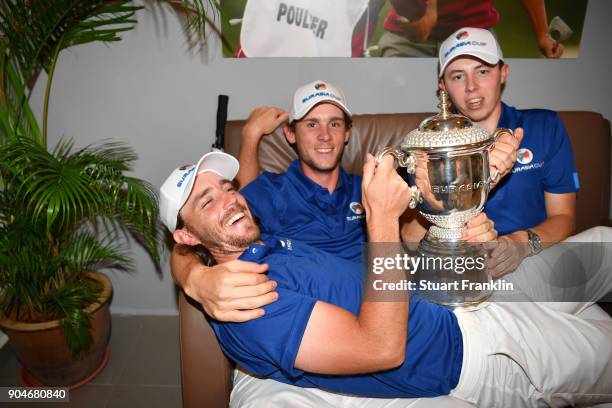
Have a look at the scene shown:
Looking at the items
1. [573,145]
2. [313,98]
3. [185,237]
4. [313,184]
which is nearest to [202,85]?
[313,98]

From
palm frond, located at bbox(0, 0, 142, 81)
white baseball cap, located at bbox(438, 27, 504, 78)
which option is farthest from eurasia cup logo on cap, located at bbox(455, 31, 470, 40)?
palm frond, located at bbox(0, 0, 142, 81)

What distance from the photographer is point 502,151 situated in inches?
53.7

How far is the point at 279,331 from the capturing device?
1.10 metres

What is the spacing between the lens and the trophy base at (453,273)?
51.4 inches

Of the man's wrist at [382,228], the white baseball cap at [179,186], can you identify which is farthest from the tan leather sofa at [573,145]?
the man's wrist at [382,228]

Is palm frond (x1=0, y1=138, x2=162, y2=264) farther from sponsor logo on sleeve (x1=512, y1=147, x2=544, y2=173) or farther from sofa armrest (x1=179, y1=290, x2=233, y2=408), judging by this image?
sponsor logo on sleeve (x1=512, y1=147, x2=544, y2=173)

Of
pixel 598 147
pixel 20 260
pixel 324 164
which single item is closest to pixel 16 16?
pixel 20 260

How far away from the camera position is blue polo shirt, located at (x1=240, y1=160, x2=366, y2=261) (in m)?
1.78

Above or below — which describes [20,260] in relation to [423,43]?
below

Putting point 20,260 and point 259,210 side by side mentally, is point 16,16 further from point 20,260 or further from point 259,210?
point 259,210

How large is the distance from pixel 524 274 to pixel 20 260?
176cm

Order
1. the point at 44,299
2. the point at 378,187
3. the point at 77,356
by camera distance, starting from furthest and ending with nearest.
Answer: the point at 77,356
the point at 44,299
the point at 378,187

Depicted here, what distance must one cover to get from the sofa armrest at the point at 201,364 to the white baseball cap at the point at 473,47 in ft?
4.00

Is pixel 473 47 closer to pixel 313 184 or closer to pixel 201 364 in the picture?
pixel 313 184
